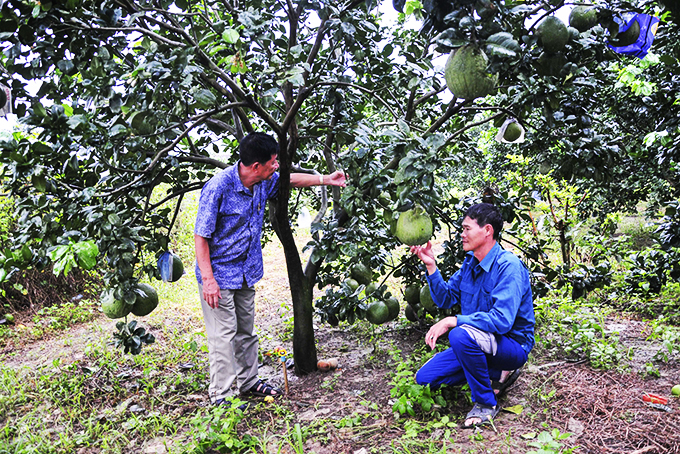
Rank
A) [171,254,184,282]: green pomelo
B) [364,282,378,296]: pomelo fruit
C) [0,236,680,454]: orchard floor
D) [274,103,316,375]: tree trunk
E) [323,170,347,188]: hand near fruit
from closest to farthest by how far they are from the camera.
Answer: [0,236,680,454]: orchard floor → [171,254,184,282]: green pomelo → [323,170,347,188]: hand near fruit → [364,282,378,296]: pomelo fruit → [274,103,316,375]: tree trunk

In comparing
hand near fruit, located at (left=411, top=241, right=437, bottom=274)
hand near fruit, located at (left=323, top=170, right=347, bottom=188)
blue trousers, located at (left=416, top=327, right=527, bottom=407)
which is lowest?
blue trousers, located at (left=416, top=327, right=527, bottom=407)

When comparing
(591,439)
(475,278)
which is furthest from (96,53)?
(591,439)

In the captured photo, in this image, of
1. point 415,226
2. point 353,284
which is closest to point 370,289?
point 353,284

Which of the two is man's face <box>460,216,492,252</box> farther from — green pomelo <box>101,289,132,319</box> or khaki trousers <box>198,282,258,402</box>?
green pomelo <box>101,289,132,319</box>

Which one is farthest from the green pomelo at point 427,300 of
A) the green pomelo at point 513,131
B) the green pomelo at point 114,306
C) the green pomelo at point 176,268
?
the green pomelo at point 114,306

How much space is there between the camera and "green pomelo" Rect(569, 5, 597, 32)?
1431 millimetres

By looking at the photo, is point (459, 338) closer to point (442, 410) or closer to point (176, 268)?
point (442, 410)

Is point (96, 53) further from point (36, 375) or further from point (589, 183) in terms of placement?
point (589, 183)

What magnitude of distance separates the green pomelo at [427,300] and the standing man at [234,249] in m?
0.84

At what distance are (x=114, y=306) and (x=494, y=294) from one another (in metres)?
1.72

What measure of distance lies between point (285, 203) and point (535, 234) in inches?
89.2

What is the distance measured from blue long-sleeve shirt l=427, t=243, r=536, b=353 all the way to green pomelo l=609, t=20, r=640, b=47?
0.99 m

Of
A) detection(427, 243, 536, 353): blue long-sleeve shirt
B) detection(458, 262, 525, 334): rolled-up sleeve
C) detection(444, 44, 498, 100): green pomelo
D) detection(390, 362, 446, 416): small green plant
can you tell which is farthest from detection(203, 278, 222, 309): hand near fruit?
detection(444, 44, 498, 100): green pomelo

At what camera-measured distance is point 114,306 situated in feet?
6.88
